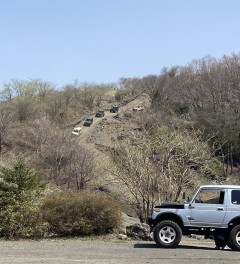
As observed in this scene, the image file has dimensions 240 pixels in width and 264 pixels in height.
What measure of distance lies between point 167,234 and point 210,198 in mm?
1924

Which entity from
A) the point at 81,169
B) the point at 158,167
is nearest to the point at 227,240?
the point at 158,167

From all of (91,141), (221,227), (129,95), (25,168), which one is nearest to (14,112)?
(91,141)

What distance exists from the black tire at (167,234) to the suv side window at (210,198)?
1185mm

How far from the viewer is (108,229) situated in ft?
64.6

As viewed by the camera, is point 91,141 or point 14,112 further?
point 14,112

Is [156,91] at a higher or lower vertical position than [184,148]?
higher

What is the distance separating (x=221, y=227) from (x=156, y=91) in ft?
259

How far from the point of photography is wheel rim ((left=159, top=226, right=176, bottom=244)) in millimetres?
15719

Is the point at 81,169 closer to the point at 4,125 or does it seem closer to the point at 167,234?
the point at 4,125

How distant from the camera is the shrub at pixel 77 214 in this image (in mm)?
19016

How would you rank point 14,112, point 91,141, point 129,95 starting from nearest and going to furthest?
point 91,141 < point 14,112 < point 129,95

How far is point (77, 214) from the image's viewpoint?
19.0 m

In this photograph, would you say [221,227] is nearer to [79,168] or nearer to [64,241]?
[64,241]

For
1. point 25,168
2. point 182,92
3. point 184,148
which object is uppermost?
point 182,92
